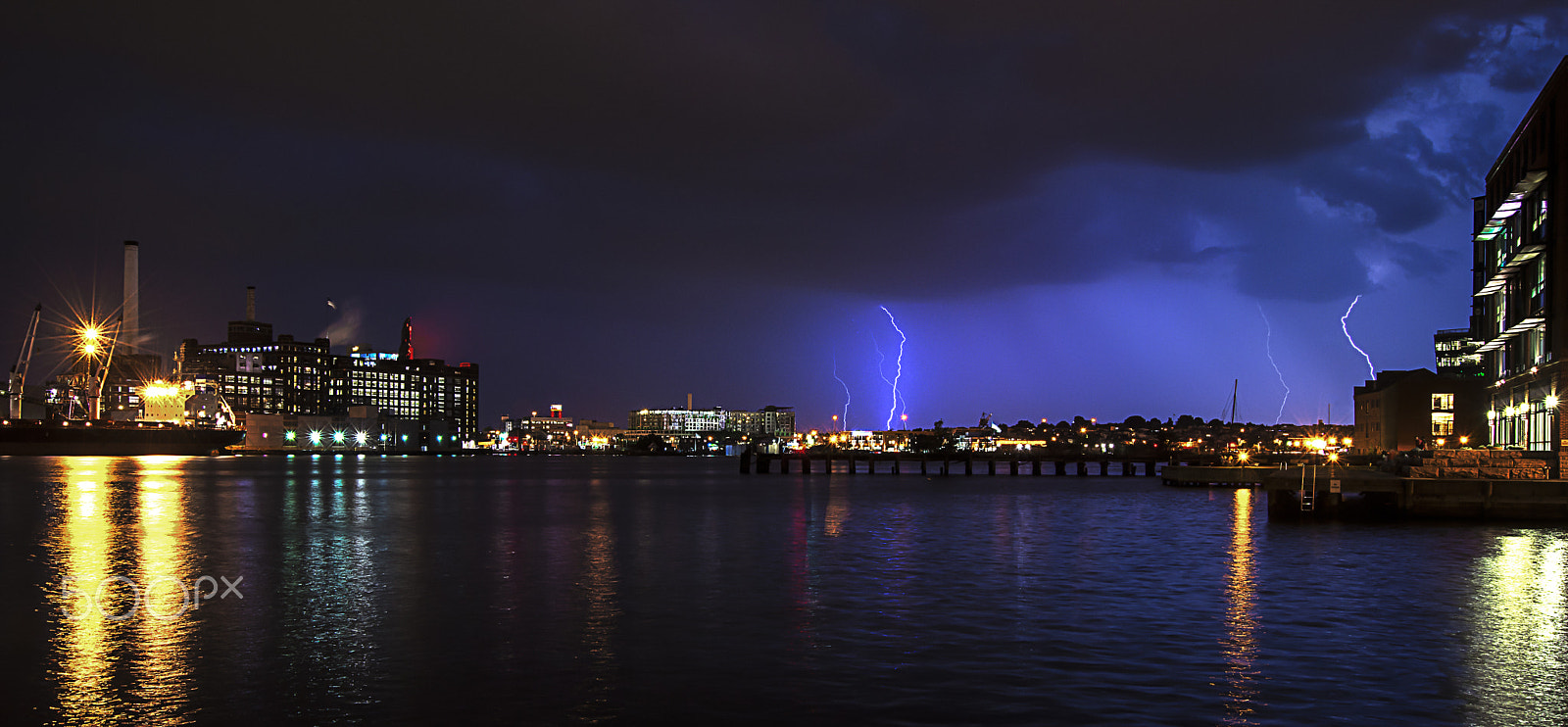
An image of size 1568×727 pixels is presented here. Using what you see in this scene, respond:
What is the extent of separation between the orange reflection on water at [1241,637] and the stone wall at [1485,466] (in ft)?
51.6

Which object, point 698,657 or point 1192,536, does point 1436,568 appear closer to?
point 1192,536

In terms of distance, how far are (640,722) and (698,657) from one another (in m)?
4.54

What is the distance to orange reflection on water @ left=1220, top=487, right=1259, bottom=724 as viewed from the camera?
15172 mm

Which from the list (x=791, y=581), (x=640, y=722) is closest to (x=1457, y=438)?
(x=791, y=581)

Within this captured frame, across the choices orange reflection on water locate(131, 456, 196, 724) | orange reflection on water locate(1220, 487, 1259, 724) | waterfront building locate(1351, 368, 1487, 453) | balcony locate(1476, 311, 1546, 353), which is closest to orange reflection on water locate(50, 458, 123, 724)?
orange reflection on water locate(131, 456, 196, 724)

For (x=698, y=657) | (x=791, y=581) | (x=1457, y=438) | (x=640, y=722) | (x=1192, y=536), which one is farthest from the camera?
(x=1457, y=438)

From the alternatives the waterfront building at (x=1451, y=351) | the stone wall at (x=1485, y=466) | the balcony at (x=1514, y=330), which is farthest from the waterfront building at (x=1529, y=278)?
the waterfront building at (x=1451, y=351)

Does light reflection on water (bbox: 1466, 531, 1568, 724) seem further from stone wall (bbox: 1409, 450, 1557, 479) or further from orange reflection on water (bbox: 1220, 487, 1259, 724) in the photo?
stone wall (bbox: 1409, 450, 1557, 479)

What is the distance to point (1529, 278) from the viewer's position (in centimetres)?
7094

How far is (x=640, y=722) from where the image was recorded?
46.5 feet

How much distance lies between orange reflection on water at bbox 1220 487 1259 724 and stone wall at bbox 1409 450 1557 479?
51.6ft

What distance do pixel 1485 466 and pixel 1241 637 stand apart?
3714 cm

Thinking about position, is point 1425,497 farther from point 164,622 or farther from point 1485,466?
point 164,622

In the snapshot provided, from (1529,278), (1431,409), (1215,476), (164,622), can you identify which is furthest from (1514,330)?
(164,622)
